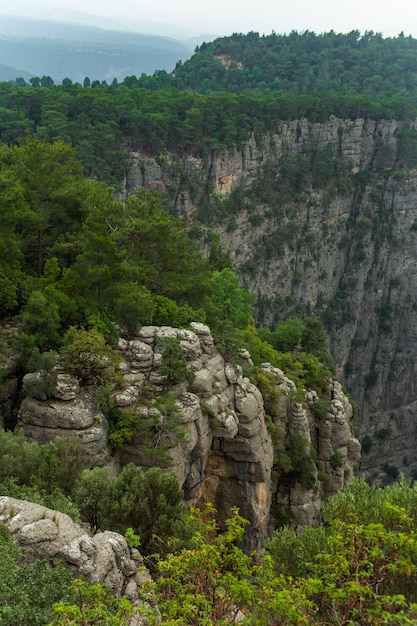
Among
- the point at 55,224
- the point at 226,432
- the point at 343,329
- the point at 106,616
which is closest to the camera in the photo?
the point at 106,616

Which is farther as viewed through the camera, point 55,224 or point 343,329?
point 343,329

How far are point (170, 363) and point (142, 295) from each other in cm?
319

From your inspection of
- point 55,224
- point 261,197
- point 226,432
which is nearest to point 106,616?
point 226,432

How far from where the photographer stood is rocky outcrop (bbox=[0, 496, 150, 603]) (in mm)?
9914

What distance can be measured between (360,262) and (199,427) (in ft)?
208

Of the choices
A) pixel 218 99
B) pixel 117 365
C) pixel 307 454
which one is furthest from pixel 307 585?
pixel 218 99

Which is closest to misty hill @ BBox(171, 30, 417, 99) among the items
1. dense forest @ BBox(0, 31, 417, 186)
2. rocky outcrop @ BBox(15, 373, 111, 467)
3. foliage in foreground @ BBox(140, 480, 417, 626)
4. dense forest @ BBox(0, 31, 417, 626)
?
dense forest @ BBox(0, 31, 417, 186)

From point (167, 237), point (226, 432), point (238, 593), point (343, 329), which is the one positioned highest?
point (167, 237)

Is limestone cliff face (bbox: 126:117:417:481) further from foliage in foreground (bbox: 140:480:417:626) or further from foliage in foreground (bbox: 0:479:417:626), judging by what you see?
foliage in foreground (bbox: 0:479:417:626)

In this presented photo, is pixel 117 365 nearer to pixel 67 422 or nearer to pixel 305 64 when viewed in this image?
pixel 67 422

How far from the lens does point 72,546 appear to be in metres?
10.0

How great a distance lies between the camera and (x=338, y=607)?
32.4 feet

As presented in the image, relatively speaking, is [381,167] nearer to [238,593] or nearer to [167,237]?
[167,237]

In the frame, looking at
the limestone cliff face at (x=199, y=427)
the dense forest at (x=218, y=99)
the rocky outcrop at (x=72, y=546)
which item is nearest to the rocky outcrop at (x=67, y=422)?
the limestone cliff face at (x=199, y=427)
